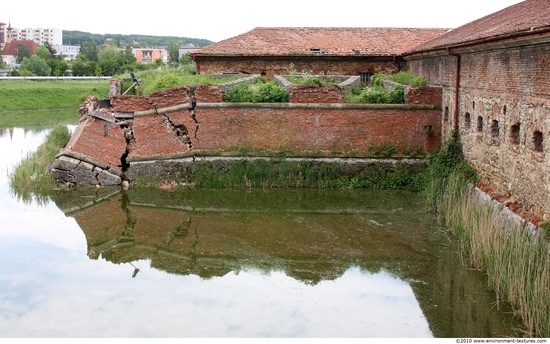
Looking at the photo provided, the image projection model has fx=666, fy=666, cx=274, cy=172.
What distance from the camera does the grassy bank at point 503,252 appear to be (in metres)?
8.28

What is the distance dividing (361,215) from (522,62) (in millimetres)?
4931

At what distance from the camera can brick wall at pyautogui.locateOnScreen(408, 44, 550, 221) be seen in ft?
35.4

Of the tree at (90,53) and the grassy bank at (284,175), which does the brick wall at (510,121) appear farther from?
the tree at (90,53)

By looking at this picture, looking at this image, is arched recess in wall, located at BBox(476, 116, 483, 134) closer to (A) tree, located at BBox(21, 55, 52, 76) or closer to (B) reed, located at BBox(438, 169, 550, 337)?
(B) reed, located at BBox(438, 169, 550, 337)

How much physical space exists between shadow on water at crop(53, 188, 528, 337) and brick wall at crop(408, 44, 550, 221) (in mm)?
1601

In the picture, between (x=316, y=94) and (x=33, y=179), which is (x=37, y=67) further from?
(x=316, y=94)

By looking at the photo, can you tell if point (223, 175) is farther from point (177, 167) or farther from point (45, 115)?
point (45, 115)

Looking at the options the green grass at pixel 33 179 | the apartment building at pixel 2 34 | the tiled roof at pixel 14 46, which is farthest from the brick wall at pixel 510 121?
the apartment building at pixel 2 34

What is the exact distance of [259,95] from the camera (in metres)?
18.0

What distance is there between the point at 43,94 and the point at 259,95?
3766cm

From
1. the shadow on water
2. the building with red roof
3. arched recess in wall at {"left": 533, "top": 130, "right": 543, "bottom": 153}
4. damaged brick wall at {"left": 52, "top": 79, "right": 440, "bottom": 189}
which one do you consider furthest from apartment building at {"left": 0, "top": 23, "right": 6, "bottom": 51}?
arched recess in wall at {"left": 533, "top": 130, "right": 543, "bottom": 153}

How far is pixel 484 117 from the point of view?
13883mm

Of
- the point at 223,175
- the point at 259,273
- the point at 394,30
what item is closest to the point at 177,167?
the point at 223,175

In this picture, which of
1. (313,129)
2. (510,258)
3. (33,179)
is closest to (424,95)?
(313,129)
